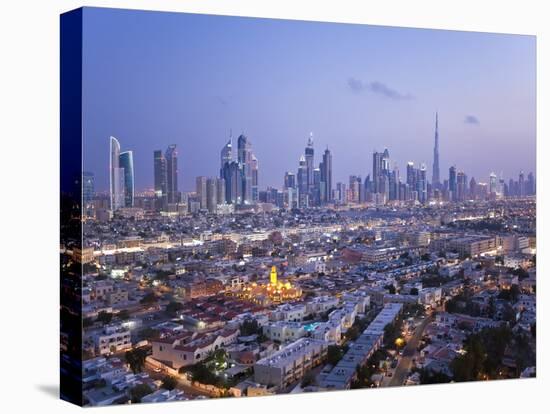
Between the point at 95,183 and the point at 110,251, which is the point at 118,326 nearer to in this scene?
the point at 110,251

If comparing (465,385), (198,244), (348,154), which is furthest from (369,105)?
(465,385)

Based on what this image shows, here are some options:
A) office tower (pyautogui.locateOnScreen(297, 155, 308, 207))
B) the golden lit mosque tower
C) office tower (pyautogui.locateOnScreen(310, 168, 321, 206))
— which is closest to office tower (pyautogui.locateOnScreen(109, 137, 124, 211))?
the golden lit mosque tower

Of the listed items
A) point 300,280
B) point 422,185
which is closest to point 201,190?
point 300,280

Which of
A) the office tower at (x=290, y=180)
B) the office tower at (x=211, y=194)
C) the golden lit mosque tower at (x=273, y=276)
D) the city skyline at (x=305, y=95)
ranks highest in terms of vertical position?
the city skyline at (x=305, y=95)

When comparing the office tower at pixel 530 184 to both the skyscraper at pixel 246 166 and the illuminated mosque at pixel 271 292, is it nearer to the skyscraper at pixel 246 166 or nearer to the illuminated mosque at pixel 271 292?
the illuminated mosque at pixel 271 292

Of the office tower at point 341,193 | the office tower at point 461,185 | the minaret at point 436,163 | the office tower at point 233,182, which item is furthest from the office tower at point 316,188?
the office tower at point 461,185

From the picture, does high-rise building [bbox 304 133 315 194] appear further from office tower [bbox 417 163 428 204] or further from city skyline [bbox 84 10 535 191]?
office tower [bbox 417 163 428 204]

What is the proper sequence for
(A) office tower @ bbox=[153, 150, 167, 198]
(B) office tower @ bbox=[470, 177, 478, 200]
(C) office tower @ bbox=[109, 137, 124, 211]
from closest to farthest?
(C) office tower @ bbox=[109, 137, 124, 211], (A) office tower @ bbox=[153, 150, 167, 198], (B) office tower @ bbox=[470, 177, 478, 200]
